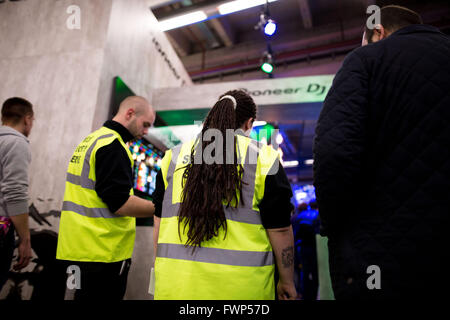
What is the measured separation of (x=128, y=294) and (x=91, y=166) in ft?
7.89

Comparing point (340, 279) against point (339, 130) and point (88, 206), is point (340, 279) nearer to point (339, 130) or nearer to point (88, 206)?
point (339, 130)

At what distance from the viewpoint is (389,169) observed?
86 centimetres

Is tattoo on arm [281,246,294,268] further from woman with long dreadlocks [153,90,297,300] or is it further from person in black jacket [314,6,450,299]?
person in black jacket [314,6,450,299]

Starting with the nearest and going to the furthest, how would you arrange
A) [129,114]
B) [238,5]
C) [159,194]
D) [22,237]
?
[159,194] → [22,237] → [129,114] → [238,5]

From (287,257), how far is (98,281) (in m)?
1.12

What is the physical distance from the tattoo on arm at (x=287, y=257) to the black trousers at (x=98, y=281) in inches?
42.3

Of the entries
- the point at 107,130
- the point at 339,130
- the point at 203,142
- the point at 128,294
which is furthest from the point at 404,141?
the point at 128,294

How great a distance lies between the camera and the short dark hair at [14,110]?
208cm

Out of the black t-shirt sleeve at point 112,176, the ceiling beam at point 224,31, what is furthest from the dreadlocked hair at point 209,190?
the ceiling beam at point 224,31

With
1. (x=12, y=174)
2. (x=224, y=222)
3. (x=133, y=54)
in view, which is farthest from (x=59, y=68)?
(x=224, y=222)

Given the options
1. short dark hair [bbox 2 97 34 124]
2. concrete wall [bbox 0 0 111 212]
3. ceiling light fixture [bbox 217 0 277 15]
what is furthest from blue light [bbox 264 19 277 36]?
short dark hair [bbox 2 97 34 124]

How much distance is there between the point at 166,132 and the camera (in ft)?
16.1

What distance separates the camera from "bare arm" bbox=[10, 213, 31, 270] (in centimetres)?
182

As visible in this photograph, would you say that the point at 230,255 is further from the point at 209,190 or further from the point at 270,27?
the point at 270,27
